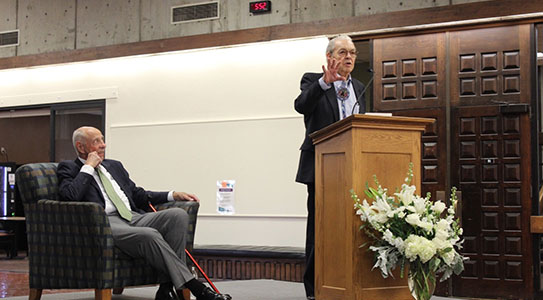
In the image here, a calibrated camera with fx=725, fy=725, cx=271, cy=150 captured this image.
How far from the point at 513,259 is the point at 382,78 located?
75.3 inches

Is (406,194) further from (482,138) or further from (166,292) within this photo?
(482,138)

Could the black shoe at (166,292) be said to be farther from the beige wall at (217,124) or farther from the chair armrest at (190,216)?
the beige wall at (217,124)

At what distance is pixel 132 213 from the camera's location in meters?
4.47

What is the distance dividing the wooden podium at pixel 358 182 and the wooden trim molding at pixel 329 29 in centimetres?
284

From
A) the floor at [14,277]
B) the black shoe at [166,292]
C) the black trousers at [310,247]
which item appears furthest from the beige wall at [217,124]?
the black shoe at [166,292]

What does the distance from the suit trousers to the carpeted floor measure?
0.67 meters

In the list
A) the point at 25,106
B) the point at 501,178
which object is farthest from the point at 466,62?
the point at 25,106

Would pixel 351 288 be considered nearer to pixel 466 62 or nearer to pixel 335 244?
pixel 335 244

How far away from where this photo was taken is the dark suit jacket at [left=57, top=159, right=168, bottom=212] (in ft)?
13.6

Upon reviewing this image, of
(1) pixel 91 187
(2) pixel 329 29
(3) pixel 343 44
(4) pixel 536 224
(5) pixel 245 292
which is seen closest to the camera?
(3) pixel 343 44

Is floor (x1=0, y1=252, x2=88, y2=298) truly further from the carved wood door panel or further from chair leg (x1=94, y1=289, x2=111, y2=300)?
the carved wood door panel

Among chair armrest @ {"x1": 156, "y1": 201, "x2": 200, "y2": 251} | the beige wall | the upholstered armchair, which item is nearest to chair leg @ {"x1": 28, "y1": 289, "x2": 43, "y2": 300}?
the upholstered armchair

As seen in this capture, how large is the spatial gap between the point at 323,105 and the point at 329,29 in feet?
9.21

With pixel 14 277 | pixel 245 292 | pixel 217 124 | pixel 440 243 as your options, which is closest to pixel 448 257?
pixel 440 243
